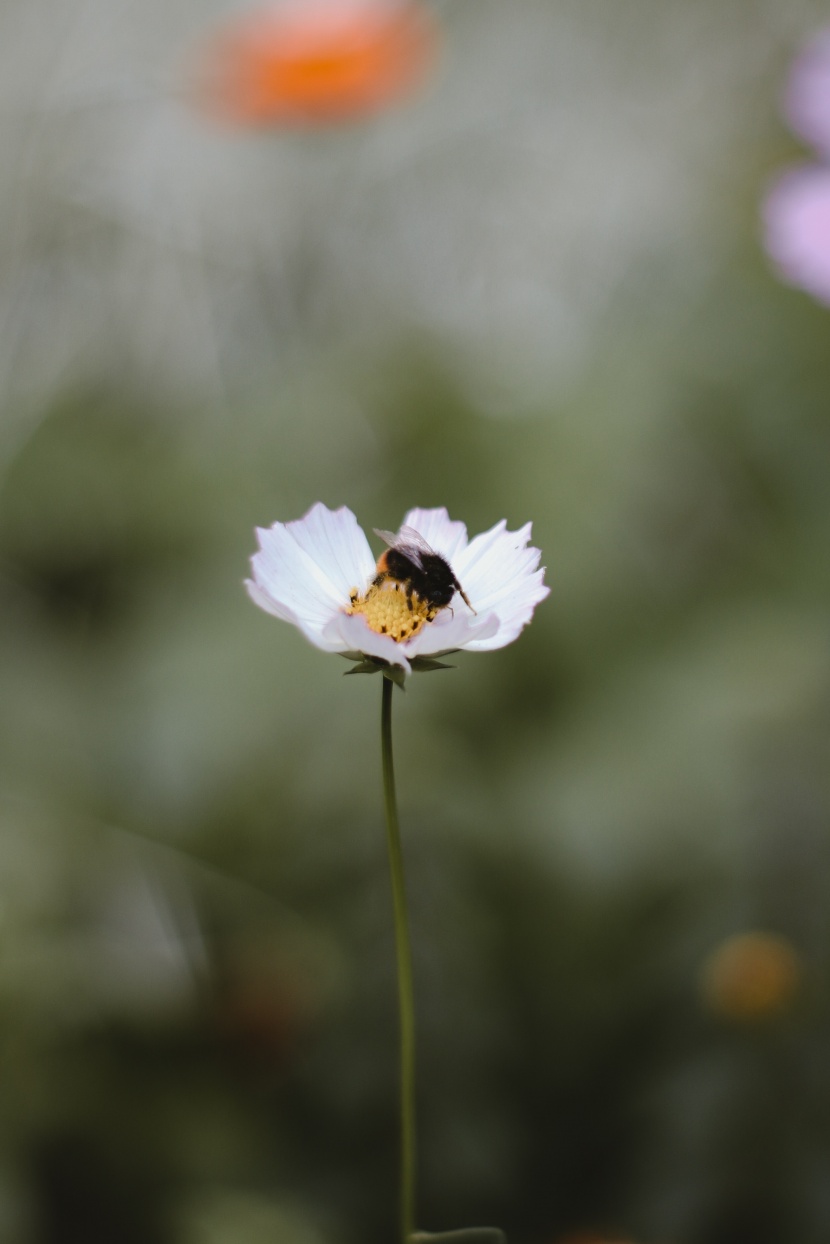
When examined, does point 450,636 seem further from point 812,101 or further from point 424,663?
point 812,101

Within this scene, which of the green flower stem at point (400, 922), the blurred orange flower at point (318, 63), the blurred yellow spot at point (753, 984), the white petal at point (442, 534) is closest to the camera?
the green flower stem at point (400, 922)

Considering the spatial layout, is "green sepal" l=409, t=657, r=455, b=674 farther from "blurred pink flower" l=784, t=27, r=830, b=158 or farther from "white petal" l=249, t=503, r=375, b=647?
"blurred pink flower" l=784, t=27, r=830, b=158

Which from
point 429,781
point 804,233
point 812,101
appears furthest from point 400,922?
point 429,781

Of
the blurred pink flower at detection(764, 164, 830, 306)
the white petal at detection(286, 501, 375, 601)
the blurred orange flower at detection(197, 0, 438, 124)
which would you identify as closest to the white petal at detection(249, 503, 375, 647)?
the white petal at detection(286, 501, 375, 601)

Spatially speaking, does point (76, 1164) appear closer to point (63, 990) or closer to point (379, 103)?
point (63, 990)

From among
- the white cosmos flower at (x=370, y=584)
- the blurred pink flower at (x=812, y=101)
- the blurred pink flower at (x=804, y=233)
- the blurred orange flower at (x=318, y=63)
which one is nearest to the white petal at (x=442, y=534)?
the white cosmos flower at (x=370, y=584)

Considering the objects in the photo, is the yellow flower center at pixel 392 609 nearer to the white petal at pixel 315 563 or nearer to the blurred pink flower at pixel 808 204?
the white petal at pixel 315 563

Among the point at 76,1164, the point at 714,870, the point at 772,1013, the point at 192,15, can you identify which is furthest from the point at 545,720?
the point at 192,15
